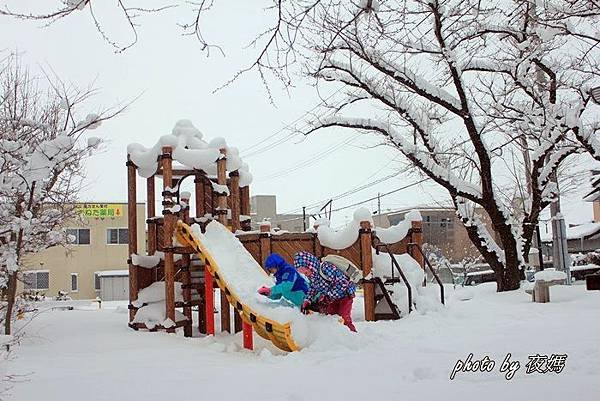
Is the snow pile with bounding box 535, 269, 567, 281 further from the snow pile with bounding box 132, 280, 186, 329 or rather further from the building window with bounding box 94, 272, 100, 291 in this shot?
the building window with bounding box 94, 272, 100, 291

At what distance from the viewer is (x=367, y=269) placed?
11.6 meters

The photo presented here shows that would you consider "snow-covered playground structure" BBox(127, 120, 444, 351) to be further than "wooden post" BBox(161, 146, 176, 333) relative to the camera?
No

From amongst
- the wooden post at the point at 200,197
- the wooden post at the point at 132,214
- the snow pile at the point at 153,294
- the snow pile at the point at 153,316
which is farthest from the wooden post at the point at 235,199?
the snow pile at the point at 153,316

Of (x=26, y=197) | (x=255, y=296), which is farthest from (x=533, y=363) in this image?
(x=26, y=197)

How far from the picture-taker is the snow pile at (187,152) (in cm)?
1185

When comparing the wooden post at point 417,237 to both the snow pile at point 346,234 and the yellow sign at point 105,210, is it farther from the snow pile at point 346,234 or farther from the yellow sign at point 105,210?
the yellow sign at point 105,210

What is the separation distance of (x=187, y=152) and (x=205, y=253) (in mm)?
2556

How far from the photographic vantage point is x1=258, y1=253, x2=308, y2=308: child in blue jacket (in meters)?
8.34

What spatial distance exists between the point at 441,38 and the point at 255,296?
729cm

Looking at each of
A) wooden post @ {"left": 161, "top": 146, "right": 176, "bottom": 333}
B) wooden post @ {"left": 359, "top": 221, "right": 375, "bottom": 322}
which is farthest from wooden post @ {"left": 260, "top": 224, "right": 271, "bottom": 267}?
wooden post @ {"left": 359, "top": 221, "right": 375, "bottom": 322}

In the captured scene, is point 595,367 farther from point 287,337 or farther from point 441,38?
point 441,38

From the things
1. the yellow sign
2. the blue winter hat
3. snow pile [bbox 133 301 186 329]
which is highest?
the yellow sign

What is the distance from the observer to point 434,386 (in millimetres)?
5332

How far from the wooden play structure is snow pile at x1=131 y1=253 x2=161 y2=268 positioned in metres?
0.06
